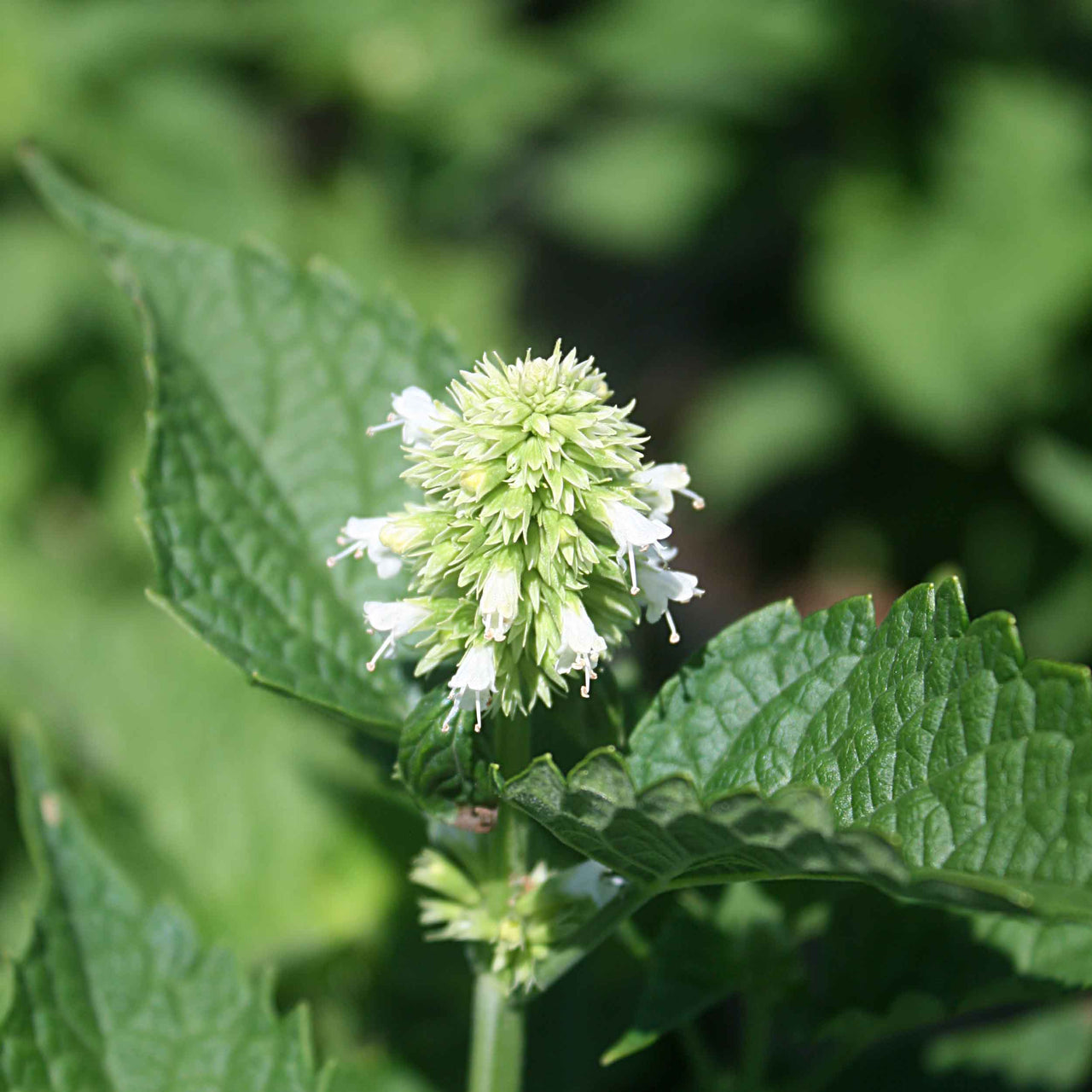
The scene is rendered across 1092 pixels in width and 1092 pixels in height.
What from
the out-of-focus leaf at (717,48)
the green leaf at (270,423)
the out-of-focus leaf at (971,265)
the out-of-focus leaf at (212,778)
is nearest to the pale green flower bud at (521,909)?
the green leaf at (270,423)

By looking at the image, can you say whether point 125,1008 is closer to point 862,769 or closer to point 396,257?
point 862,769

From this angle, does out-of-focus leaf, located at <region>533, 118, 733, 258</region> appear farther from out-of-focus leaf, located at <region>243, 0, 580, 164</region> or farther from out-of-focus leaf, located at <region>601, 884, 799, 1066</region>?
out-of-focus leaf, located at <region>601, 884, 799, 1066</region>

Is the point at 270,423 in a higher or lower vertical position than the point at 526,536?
higher

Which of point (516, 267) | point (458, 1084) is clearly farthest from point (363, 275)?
point (458, 1084)

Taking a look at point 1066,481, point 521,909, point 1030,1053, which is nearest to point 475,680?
point 521,909

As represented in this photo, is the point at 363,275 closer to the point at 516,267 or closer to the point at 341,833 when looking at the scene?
the point at 516,267

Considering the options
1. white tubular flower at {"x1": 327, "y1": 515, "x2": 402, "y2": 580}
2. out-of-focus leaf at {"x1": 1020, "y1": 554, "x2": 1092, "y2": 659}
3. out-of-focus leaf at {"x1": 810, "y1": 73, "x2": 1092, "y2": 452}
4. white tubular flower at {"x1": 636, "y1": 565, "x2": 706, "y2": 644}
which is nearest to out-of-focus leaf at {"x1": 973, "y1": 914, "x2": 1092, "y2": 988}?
white tubular flower at {"x1": 636, "y1": 565, "x2": 706, "y2": 644}
